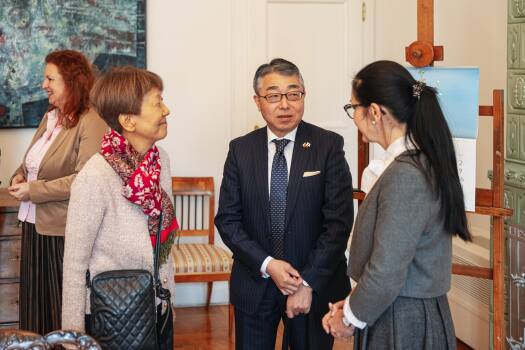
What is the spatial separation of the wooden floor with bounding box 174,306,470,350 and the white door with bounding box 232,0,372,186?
132 centimetres

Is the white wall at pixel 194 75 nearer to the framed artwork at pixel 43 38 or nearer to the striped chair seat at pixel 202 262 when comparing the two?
the framed artwork at pixel 43 38

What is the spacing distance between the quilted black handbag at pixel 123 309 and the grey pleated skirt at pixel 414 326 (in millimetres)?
689

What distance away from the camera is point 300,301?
264 cm

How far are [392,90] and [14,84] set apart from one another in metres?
3.50

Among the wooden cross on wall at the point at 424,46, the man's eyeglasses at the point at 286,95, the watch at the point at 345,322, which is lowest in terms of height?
the watch at the point at 345,322

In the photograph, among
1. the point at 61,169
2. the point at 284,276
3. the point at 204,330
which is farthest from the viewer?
the point at 204,330

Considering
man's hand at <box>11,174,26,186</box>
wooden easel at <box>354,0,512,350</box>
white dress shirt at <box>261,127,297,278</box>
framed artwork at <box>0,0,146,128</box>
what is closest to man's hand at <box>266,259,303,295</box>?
white dress shirt at <box>261,127,297,278</box>

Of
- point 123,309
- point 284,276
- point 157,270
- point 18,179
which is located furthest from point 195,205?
point 123,309

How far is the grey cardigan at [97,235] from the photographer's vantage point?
7.51 ft

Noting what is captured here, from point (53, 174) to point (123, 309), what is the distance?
1.41 meters

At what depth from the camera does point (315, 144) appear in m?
2.77

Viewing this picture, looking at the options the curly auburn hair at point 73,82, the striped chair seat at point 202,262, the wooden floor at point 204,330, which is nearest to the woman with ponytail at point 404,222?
the curly auburn hair at point 73,82

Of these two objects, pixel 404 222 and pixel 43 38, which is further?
pixel 43 38

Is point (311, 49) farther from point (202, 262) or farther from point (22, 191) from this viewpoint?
point (22, 191)
